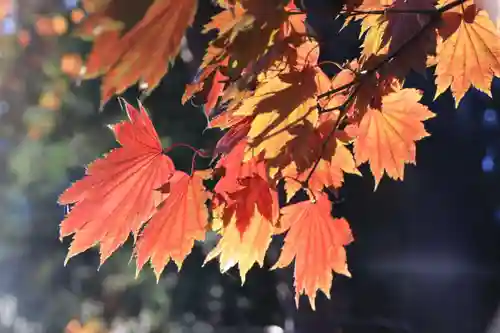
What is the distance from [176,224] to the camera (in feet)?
1.38

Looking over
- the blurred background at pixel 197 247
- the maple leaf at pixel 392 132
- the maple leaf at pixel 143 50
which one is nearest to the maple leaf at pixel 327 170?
the maple leaf at pixel 392 132

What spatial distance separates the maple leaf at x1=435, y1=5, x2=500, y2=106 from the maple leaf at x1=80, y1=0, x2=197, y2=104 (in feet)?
0.90

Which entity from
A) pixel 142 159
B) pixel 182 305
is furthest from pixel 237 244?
pixel 182 305

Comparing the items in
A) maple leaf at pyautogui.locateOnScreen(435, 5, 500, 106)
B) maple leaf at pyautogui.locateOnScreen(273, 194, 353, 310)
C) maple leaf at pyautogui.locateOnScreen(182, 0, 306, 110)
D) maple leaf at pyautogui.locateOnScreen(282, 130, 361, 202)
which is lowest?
maple leaf at pyautogui.locateOnScreen(273, 194, 353, 310)

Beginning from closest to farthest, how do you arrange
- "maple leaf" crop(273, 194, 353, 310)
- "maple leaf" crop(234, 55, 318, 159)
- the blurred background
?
1. "maple leaf" crop(234, 55, 318, 159)
2. "maple leaf" crop(273, 194, 353, 310)
3. the blurred background

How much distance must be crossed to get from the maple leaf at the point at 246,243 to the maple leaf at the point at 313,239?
0.04m

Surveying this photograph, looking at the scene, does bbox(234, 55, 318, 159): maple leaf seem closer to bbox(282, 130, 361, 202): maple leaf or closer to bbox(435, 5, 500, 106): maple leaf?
bbox(282, 130, 361, 202): maple leaf

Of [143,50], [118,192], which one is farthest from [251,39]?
[118,192]

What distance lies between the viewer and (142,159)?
1.42 feet

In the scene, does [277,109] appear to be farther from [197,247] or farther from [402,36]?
[197,247]

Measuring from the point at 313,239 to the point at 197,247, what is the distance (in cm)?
128

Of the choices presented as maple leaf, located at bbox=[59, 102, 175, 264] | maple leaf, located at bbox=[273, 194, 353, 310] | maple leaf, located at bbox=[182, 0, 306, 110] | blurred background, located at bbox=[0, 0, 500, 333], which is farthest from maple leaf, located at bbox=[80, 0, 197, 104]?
blurred background, located at bbox=[0, 0, 500, 333]

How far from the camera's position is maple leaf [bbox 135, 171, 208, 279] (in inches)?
16.4

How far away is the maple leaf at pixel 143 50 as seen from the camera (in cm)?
25
